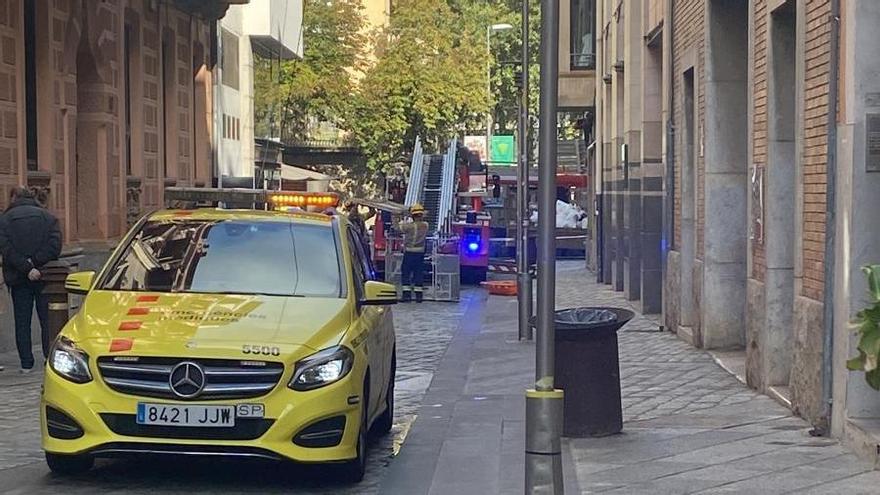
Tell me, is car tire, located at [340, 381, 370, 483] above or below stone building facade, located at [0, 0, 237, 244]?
below

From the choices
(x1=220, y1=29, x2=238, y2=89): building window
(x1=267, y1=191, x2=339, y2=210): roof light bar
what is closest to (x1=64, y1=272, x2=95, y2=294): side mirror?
(x1=267, y1=191, x2=339, y2=210): roof light bar

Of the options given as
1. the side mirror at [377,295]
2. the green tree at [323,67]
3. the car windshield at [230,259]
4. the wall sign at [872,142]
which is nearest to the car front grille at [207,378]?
the car windshield at [230,259]

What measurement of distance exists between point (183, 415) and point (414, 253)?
1904cm

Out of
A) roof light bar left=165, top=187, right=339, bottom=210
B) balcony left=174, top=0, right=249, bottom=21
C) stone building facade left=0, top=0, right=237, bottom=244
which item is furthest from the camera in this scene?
balcony left=174, top=0, right=249, bottom=21

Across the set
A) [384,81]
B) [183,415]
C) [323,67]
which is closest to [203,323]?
[183,415]

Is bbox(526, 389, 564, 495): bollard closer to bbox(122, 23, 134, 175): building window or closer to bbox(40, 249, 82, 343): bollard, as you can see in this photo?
bbox(40, 249, 82, 343): bollard

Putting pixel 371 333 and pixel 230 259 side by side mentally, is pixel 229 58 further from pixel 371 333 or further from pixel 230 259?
pixel 371 333

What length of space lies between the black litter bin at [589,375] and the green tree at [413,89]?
4491 centimetres

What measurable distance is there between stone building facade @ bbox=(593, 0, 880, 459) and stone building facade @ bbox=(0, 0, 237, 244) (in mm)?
8165

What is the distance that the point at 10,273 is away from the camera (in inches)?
561

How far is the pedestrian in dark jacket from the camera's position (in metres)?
14.2

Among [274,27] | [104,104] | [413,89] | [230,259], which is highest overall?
[274,27]

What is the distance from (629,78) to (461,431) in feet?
50.0

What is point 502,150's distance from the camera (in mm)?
62031
